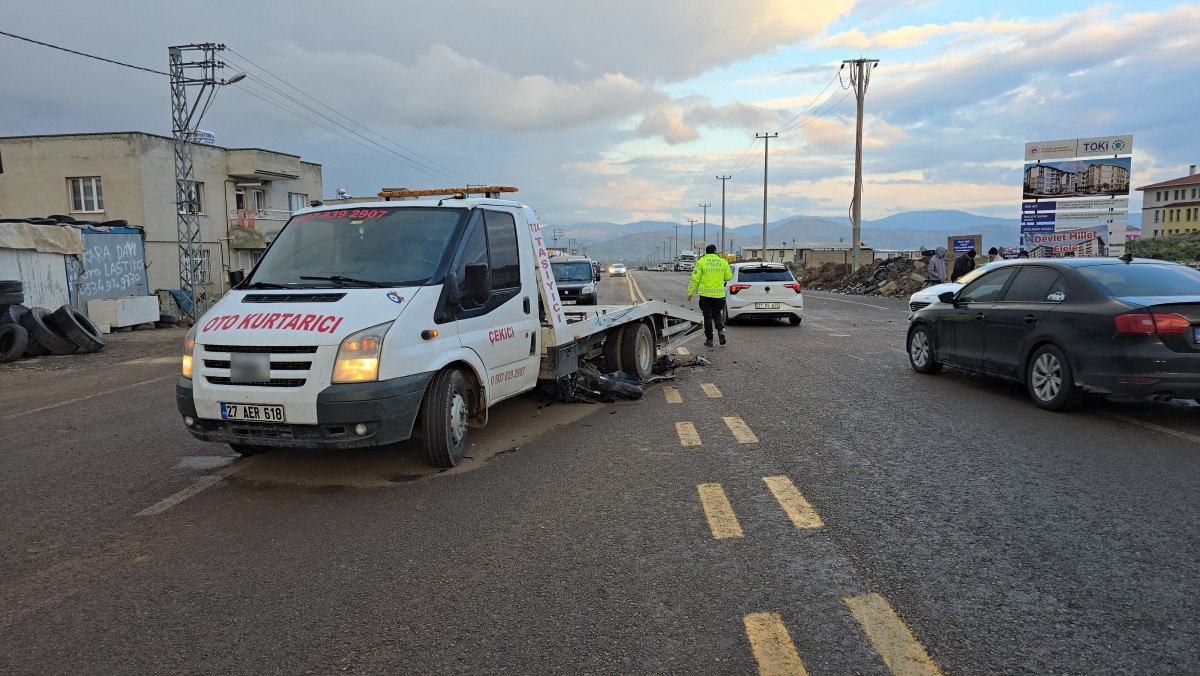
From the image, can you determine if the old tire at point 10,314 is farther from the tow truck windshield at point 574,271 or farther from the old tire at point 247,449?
the tow truck windshield at point 574,271

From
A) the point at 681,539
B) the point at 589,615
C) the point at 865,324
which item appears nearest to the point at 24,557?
the point at 589,615

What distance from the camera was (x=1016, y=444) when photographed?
6.12m

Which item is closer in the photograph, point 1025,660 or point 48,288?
point 1025,660

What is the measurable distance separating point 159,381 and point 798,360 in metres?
9.55

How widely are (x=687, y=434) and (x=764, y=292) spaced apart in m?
10.9

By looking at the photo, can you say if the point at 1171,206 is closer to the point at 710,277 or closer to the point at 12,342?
the point at 710,277

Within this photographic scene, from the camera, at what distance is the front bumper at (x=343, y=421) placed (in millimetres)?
4895

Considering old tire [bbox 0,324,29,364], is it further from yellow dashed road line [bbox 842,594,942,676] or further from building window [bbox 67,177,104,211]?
building window [bbox 67,177,104,211]

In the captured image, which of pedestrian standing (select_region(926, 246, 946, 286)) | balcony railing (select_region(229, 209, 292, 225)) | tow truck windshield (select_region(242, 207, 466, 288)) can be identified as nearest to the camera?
tow truck windshield (select_region(242, 207, 466, 288))

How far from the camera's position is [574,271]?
64.6ft

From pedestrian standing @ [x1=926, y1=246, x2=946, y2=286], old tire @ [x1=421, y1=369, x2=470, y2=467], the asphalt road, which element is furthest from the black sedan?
pedestrian standing @ [x1=926, y1=246, x2=946, y2=286]

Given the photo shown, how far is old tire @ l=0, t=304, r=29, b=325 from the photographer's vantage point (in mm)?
13638

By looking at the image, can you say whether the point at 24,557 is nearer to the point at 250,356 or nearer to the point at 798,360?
the point at 250,356

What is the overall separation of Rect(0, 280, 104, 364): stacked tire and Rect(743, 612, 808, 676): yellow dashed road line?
586 inches
